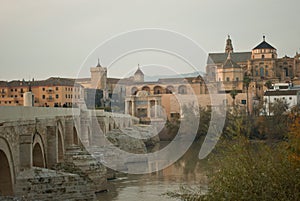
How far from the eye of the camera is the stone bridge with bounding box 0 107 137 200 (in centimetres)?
1085

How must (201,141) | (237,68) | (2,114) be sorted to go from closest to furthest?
(2,114)
(201,141)
(237,68)

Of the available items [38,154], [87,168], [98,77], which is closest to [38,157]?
[38,154]

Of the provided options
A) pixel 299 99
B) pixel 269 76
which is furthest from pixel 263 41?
pixel 299 99

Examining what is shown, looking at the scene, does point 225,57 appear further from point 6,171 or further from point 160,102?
point 6,171

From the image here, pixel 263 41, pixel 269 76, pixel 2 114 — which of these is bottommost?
pixel 2 114

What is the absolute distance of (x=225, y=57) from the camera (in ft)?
214

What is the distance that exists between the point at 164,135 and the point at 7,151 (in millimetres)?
33386

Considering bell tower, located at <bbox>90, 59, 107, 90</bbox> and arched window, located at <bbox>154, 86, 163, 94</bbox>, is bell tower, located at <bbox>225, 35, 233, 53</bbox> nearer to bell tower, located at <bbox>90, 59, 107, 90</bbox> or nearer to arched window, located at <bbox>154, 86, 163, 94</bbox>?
arched window, located at <bbox>154, 86, 163, 94</bbox>

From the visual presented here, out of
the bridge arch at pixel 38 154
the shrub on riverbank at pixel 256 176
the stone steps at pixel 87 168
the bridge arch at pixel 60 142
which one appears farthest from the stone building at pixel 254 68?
A: the shrub on riverbank at pixel 256 176

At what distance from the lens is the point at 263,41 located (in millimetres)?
63000

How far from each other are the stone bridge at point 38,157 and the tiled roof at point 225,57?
47081 millimetres

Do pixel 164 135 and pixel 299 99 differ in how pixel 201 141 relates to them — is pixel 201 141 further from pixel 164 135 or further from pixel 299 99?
pixel 299 99

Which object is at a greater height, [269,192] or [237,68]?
[237,68]

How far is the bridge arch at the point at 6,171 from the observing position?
10.5 meters
